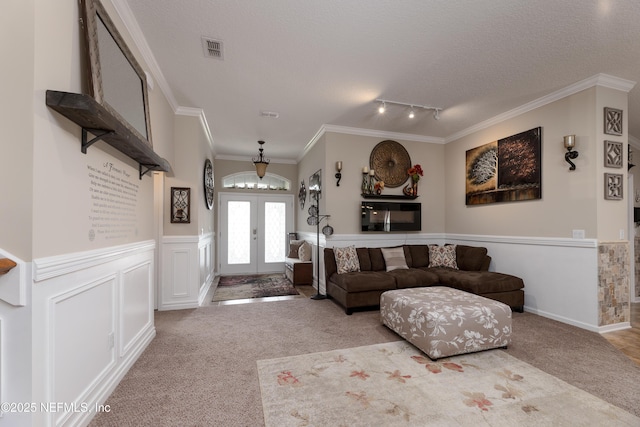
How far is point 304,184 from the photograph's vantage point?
6.39 m

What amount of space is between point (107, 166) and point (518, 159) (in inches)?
191

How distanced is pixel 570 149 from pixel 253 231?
19.9 ft

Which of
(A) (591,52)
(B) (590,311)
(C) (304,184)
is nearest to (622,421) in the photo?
(B) (590,311)

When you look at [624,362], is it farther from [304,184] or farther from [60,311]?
[304,184]

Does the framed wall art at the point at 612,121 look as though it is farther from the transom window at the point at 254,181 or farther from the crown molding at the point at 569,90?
the transom window at the point at 254,181

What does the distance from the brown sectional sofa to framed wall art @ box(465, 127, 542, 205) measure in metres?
0.93

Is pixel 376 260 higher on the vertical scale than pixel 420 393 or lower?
higher

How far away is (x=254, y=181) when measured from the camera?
713 cm

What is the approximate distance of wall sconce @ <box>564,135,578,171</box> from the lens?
128 inches

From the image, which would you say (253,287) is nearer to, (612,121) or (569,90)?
(569,90)

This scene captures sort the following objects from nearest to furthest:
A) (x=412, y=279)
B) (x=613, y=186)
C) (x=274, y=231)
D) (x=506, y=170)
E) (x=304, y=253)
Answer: (x=613, y=186) → (x=412, y=279) → (x=506, y=170) → (x=304, y=253) → (x=274, y=231)

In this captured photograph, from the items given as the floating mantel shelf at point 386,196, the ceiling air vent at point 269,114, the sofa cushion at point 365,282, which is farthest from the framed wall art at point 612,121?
the ceiling air vent at point 269,114

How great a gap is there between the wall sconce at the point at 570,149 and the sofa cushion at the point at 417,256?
2258mm

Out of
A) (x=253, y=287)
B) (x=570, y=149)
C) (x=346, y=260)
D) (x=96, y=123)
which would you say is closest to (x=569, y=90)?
(x=570, y=149)
